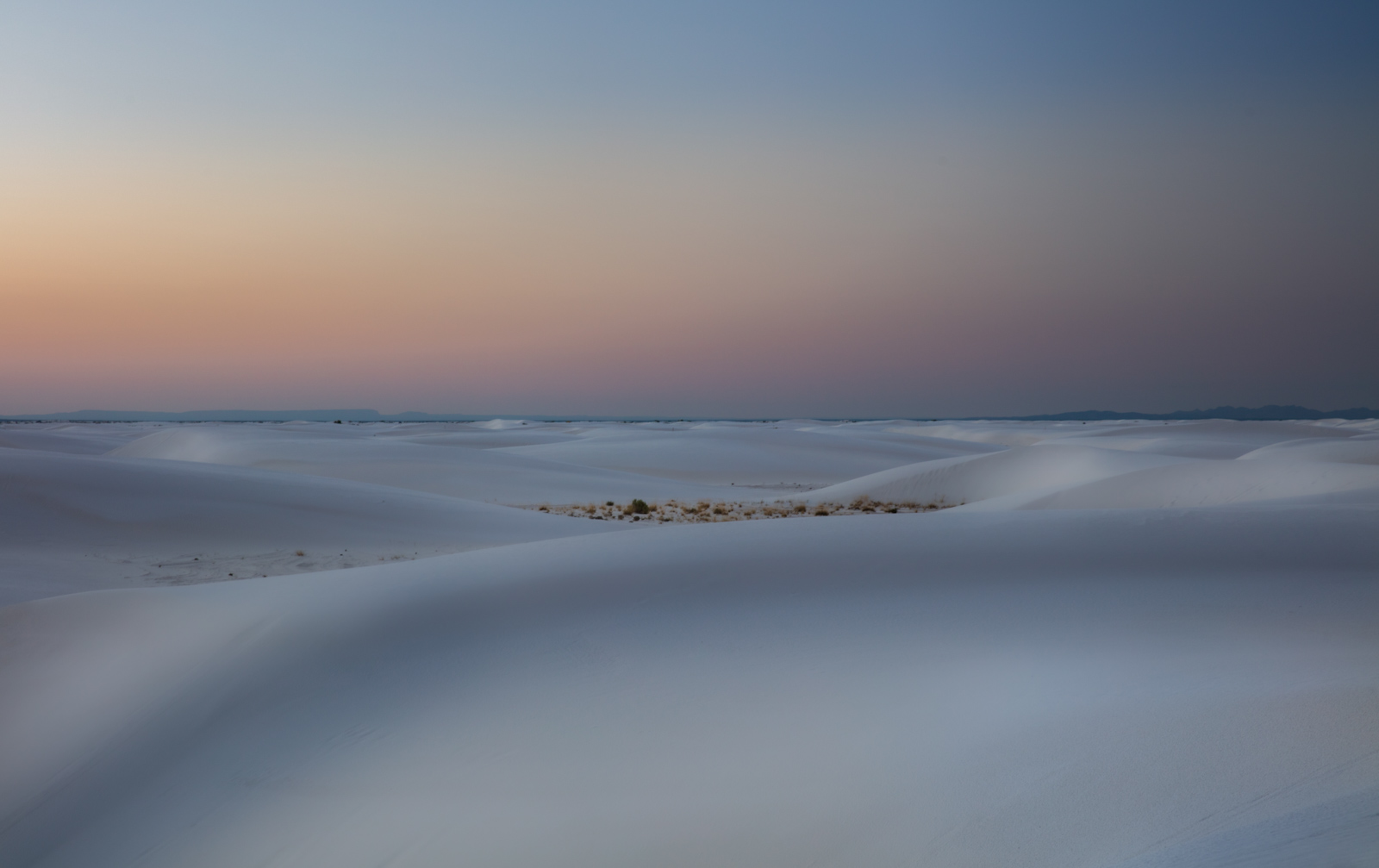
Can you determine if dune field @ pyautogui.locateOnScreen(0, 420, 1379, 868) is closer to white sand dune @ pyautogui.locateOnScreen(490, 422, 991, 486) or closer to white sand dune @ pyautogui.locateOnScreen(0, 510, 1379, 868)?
white sand dune @ pyautogui.locateOnScreen(0, 510, 1379, 868)

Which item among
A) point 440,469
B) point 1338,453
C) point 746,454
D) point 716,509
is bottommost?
point 716,509

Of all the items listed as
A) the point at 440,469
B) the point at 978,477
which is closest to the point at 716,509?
the point at 978,477

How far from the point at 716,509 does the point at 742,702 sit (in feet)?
49.4

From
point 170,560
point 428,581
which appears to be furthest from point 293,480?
point 428,581

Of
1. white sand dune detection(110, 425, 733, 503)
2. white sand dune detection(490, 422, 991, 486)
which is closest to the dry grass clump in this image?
white sand dune detection(110, 425, 733, 503)

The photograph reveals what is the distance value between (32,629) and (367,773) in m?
4.15

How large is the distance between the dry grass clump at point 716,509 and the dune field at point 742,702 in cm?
1049

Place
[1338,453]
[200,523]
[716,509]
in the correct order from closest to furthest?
[200,523] → [1338,453] → [716,509]

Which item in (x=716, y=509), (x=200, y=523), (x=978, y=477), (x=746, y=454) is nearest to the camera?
(x=200, y=523)

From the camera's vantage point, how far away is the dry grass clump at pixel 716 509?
1822cm

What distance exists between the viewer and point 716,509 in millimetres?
19234

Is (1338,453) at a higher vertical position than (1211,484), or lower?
higher

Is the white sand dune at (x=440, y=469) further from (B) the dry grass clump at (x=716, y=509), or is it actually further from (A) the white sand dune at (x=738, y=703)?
(A) the white sand dune at (x=738, y=703)

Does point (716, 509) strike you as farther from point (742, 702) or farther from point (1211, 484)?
point (742, 702)
